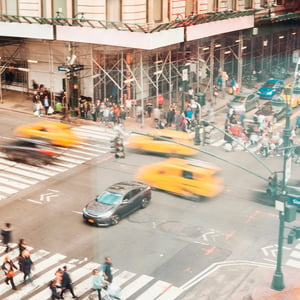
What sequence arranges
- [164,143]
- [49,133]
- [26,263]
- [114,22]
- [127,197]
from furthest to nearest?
[114,22]
[49,133]
[164,143]
[127,197]
[26,263]

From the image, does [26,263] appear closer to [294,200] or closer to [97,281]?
[97,281]

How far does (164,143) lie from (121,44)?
8.52 meters

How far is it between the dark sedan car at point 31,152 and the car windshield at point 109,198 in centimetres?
766

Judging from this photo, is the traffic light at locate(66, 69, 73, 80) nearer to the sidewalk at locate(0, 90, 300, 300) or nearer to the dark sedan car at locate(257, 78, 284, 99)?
the dark sedan car at locate(257, 78, 284, 99)

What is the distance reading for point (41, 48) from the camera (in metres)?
47.2

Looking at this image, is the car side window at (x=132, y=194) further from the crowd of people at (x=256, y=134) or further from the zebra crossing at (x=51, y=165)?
the crowd of people at (x=256, y=134)

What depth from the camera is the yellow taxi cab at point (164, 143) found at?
1391 inches

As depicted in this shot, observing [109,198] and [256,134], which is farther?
[256,134]

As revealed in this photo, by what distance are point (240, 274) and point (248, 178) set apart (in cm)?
1007

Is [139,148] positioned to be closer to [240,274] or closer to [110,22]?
[110,22]

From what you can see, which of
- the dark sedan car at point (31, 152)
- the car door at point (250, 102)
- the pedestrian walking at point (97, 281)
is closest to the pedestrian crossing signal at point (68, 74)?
the dark sedan car at point (31, 152)

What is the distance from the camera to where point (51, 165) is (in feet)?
117

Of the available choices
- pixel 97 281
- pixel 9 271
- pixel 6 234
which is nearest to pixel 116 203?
pixel 6 234

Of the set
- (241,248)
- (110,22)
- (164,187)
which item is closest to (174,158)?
(164,187)
